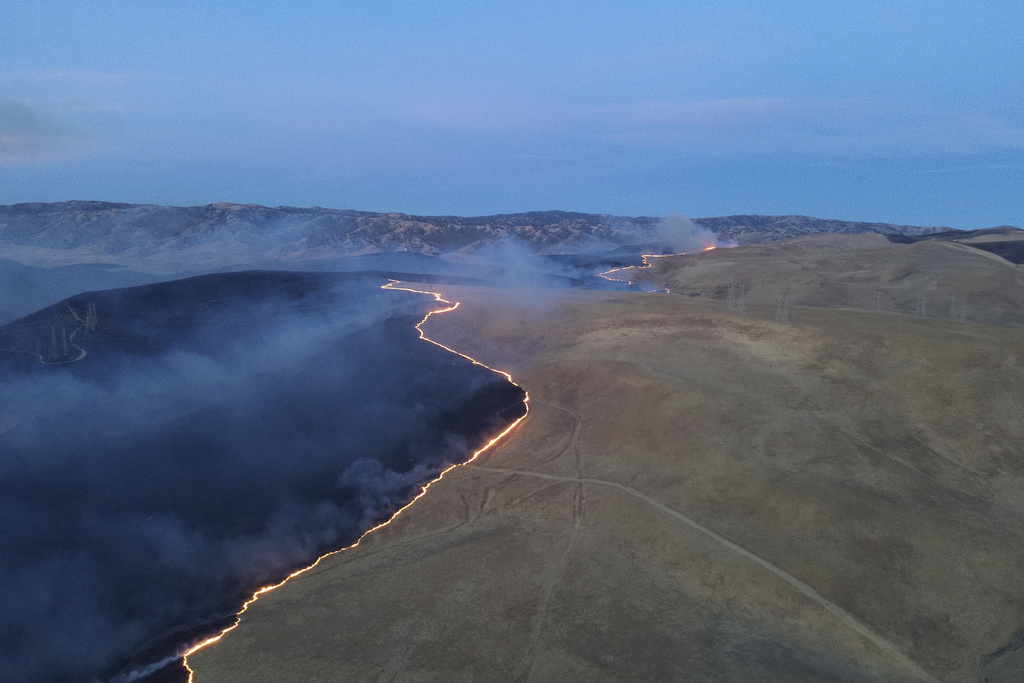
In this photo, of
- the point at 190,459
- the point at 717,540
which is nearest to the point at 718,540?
the point at 717,540

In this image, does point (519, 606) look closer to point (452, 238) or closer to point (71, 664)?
point (71, 664)

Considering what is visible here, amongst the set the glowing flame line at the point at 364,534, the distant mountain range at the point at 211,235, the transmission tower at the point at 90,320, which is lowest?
the glowing flame line at the point at 364,534

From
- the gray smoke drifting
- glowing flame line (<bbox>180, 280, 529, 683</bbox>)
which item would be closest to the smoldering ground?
glowing flame line (<bbox>180, 280, 529, 683</bbox>)

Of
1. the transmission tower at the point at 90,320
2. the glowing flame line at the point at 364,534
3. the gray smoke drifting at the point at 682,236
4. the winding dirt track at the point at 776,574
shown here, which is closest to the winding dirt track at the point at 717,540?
the winding dirt track at the point at 776,574

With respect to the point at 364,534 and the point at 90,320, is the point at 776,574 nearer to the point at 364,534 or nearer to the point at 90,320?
the point at 364,534

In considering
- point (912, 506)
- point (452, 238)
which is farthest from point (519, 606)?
point (452, 238)

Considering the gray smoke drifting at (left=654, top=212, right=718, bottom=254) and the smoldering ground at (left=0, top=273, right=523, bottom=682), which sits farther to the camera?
the gray smoke drifting at (left=654, top=212, right=718, bottom=254)

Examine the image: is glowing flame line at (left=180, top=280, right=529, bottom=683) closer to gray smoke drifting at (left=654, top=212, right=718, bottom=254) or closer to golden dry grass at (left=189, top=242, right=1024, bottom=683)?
golden dry grass at (left=189, top=242, right=1024, bottom=683)

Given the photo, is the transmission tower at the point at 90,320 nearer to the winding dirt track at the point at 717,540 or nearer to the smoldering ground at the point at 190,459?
the smoldering ground at the point at 190,459
